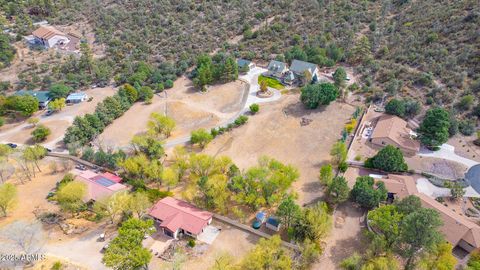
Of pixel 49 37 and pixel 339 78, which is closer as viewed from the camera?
pixel 339 78

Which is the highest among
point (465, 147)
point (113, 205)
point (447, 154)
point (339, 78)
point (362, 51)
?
point (362, 51)

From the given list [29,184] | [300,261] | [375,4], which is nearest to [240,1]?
[375,4]

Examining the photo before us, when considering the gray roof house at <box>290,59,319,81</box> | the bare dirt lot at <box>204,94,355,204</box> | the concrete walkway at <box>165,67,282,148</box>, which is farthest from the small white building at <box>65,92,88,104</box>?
the gray roof house at <box>290,59,319,81</box>

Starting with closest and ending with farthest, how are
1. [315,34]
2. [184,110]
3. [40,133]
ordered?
[40,133] < [184,110] < [315,34]

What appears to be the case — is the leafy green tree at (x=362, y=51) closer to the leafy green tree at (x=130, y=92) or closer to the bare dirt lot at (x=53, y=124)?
the leafy green tree at (x=130, y=92)

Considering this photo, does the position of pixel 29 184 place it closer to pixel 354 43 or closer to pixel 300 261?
pixel 300 261

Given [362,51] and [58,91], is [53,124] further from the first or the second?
[362,51]

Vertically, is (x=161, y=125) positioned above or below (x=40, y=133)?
above

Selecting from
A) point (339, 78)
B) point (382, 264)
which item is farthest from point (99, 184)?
point (339, 78)
